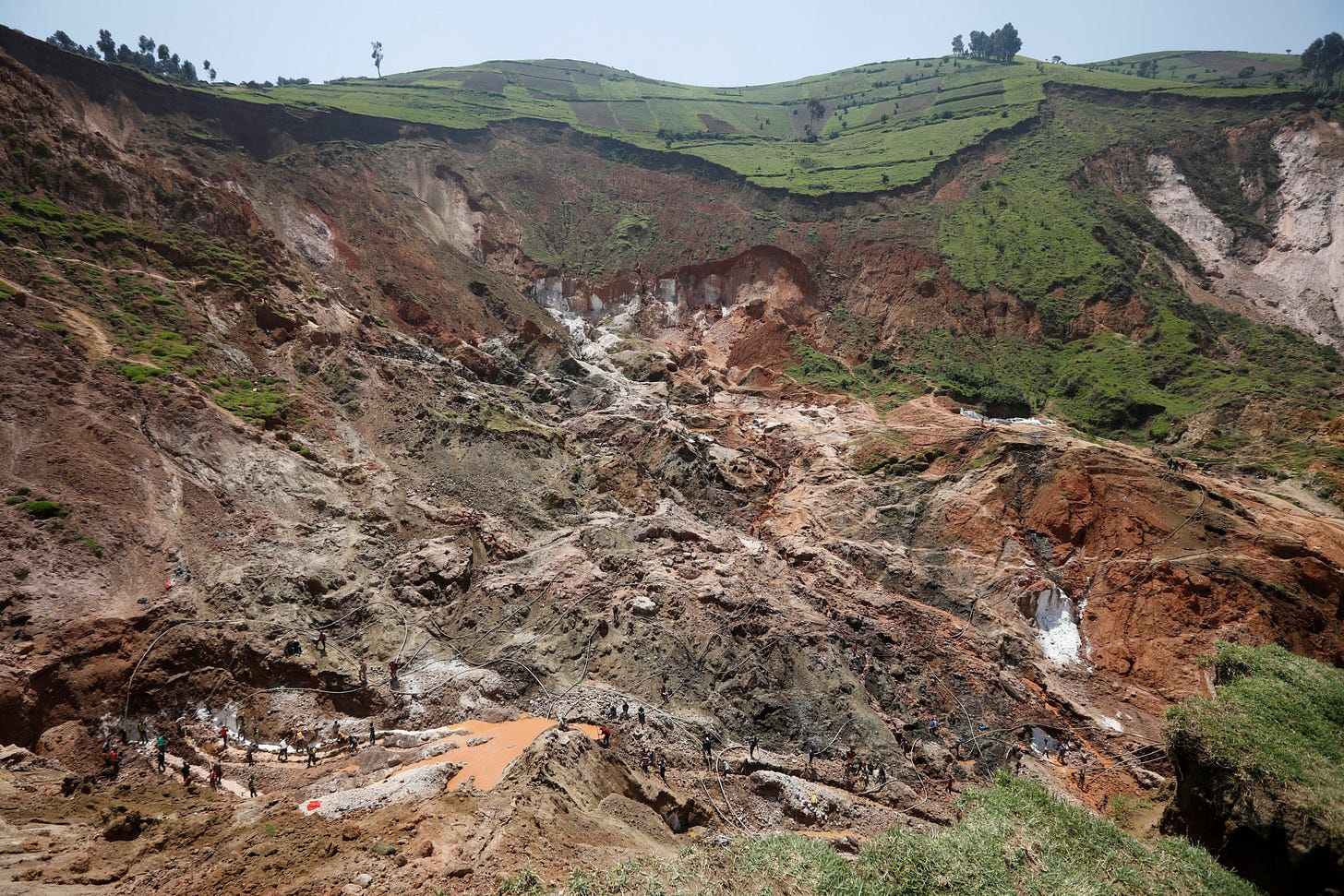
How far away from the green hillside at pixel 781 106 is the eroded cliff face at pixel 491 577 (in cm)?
3708

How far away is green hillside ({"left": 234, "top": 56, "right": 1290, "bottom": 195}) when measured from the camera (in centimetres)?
7181

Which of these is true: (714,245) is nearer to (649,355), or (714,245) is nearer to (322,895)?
(649,355)

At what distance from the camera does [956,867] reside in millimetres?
12391

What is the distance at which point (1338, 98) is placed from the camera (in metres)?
62.0

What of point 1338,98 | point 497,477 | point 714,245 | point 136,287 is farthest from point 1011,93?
point 136,287

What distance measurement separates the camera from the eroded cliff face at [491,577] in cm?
Result: 1738

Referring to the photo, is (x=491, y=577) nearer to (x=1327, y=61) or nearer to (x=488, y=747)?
(x=488, y=747)

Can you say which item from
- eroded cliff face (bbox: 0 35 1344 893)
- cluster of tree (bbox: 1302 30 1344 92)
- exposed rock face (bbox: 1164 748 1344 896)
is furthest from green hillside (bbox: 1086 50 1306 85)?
exposed rock face (bbox: 1164 748 1344 896)

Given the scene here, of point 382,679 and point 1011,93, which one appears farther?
point 1011,93

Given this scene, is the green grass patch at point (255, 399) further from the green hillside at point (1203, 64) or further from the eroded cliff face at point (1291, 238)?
the green hillside at point (1203, 64)

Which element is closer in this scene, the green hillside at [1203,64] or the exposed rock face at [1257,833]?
the exposed rock face at [1257,833]

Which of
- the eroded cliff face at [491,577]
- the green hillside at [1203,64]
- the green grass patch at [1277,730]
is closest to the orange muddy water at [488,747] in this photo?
the eroded cliff face at [491,577]

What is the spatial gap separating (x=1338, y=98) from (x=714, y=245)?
6198 centimetres

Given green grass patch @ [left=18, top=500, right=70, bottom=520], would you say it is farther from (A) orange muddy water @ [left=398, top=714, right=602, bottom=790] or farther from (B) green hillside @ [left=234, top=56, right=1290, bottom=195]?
(B) green hillside @ [left=234, top=56, right=1290, bottom=195]
